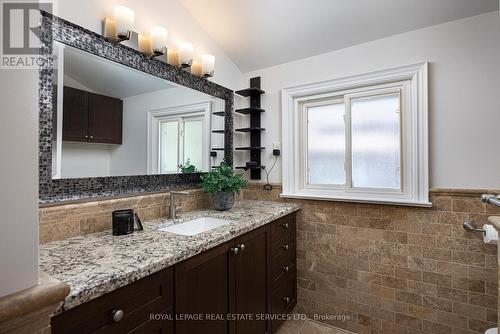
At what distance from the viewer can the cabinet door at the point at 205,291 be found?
3.58 feet

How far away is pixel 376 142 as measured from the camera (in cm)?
202

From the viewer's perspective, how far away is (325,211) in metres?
2.13

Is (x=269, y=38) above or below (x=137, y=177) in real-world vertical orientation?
above

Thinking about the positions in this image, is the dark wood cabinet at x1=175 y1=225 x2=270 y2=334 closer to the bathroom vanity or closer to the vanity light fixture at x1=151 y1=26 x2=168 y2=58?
the bathroom vanity

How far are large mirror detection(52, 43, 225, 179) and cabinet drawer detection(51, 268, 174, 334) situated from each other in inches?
29.5

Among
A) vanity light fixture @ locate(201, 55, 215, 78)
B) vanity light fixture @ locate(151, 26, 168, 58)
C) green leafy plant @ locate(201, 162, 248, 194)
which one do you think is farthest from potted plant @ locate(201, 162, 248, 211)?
vanity light fixture @ locate(151, 26, 168, 58)

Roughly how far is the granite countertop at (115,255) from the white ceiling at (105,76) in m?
0.82

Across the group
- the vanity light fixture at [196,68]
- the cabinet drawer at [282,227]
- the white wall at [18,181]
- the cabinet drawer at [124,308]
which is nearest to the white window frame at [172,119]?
the vanity light fixture at [196,68]

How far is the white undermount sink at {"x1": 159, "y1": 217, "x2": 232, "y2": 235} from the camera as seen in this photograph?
1.63 m

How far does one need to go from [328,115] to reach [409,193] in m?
0.90

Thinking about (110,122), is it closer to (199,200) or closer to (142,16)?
(142,16)

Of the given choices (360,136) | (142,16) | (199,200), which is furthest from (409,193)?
(142,16)

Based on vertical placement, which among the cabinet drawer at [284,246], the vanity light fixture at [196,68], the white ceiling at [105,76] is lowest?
the cabinet drawer at [284,246]

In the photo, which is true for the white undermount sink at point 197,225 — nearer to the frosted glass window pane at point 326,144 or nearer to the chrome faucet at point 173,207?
the chrome faucet at point 173,207
